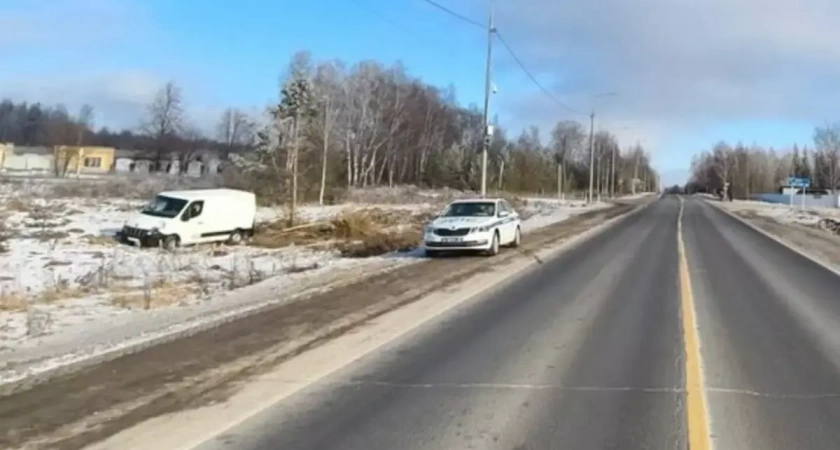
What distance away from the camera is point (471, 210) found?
26156 millimetres

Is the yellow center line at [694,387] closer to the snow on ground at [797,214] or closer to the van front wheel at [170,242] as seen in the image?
the van front wheel at [170,242]

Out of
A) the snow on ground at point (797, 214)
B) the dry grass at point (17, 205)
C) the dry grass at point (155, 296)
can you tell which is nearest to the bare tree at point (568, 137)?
the snow on ground at point (797, 214)

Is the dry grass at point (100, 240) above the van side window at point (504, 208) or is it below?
below

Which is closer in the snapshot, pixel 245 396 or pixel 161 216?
pixel 245 396

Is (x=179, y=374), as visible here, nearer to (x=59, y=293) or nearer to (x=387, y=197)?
(x=59, y=293)

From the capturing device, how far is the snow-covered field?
35.7 ft

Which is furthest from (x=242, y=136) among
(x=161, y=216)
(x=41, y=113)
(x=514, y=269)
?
(x=514, y=269)

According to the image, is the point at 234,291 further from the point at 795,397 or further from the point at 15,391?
the point at 795,397

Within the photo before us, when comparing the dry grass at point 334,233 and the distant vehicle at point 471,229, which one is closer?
the distant vehicle at point 471,229

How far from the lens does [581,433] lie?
665 cm

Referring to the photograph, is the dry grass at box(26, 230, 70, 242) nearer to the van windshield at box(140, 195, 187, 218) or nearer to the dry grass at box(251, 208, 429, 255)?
the van windshield at box(140, 195, 187, 218)

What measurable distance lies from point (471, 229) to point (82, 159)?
120 metres

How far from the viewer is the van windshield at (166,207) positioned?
103ft

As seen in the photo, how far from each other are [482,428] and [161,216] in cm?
2633
